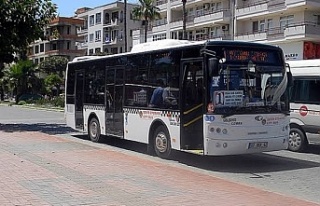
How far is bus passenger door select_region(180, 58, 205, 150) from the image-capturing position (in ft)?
38.9

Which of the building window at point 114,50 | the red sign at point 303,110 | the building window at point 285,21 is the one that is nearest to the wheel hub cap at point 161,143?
the red sign at point 303,110

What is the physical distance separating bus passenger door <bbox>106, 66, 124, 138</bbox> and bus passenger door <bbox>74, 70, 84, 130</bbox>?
2.26 metres

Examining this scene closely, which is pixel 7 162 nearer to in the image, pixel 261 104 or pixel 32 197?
pixel 32 197

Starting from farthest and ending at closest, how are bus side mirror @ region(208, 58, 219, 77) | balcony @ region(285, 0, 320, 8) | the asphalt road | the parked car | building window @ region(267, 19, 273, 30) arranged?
the parked car
building window @ region(267, 19, 273, 30)
balcony @ region(285, 0, 320, 8)
bus side mirror @ region(208, 58, 219, 77)
the asphalt road

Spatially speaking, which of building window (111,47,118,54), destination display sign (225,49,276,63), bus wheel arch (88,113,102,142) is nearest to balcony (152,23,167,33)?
building window (111,47,118,54)

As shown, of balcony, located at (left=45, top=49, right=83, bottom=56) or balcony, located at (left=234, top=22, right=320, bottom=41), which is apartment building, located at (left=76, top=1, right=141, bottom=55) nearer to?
balcony, located at (left=45, top=49, right=83, bottom=56)

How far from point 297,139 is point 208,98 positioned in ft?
15.4

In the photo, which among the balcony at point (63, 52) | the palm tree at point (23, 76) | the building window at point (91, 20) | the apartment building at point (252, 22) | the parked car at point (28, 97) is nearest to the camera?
the apartment building at point (252, 22)

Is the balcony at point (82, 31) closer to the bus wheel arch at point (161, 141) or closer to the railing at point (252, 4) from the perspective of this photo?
the railing at point (252, 4)

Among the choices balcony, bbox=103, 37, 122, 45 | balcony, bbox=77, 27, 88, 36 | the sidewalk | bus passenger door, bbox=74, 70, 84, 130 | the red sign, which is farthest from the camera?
balcony, bbox=77, 27, 88, 36

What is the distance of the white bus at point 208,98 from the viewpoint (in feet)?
37.0

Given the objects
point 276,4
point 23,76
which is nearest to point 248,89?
point 276,4

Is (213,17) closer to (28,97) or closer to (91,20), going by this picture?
(28,97)

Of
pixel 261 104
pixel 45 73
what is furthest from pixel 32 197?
pixel 45 73
